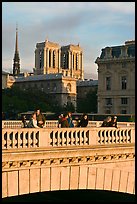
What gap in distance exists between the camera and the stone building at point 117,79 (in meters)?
83.5

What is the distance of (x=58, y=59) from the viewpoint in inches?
5886

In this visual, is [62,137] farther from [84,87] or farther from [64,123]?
[84,87]

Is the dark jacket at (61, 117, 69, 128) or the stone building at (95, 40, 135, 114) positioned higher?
the stone building at (95, 40, 135, 114)

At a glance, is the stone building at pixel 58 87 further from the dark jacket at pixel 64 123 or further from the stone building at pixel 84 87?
the dark jacket at pixel 64 123

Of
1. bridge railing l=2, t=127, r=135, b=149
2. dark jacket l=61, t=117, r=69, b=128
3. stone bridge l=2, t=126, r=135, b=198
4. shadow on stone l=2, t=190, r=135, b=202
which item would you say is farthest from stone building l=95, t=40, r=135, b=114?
stone bridge l=2, t=126, r=135, b=198

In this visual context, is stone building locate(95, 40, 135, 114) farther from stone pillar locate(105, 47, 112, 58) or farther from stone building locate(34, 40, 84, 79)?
stone building locate(34, 40, 84, 79)

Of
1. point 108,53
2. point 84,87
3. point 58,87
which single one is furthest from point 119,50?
point 84,87

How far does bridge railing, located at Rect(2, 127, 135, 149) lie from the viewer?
12148mm

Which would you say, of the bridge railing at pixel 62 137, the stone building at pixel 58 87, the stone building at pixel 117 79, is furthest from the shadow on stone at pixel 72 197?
the stone building at pixel 58 87

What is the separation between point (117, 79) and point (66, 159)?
241ft

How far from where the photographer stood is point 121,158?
14.2 metres

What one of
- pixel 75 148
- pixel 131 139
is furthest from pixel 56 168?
pixel 131 139

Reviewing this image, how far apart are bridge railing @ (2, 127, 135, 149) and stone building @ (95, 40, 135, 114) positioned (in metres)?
67.8

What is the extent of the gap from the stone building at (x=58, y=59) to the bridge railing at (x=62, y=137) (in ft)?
417
